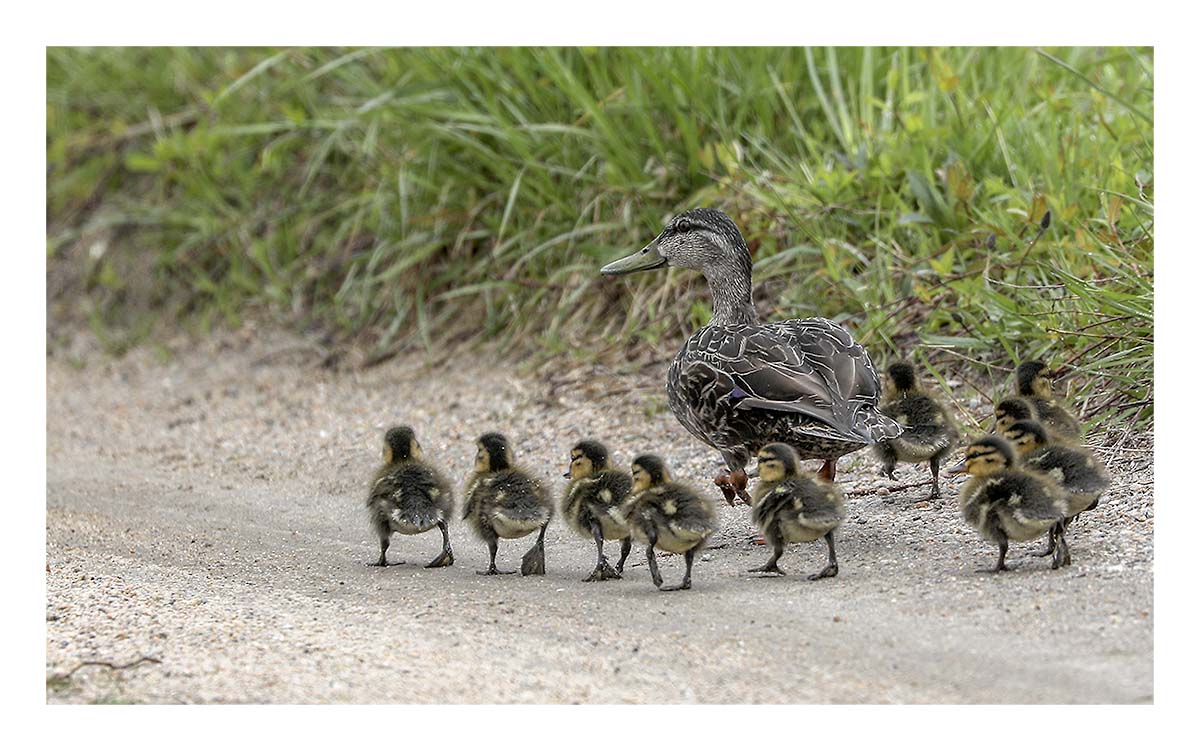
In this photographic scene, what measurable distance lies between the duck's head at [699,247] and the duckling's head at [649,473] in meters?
1.49

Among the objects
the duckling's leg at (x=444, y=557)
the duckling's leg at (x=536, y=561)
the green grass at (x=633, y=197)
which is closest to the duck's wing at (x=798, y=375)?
the duckling's leg at (x=536, y=561)

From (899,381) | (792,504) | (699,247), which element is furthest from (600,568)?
(699,247)

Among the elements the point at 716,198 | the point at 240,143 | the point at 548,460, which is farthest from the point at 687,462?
the point at 240,143

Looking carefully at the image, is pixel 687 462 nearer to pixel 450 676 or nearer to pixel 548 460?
pixel 548 460

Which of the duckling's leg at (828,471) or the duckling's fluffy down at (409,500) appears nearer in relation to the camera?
the duckling's fluffy down at (409,500)

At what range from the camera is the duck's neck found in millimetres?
5852

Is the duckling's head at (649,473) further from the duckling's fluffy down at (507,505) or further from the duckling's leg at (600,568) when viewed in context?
the duckling's fluffy down at (507,505)

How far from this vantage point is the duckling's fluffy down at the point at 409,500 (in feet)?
16.1

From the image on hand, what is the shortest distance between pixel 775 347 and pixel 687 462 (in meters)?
1.16

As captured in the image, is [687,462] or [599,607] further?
[687,462]

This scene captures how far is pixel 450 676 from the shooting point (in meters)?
3.84

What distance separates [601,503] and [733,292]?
1.50 m

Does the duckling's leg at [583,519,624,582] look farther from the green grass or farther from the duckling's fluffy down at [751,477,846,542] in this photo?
the green grass

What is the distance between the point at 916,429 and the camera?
5.16 m
